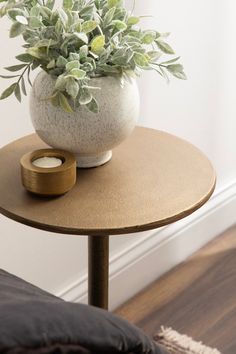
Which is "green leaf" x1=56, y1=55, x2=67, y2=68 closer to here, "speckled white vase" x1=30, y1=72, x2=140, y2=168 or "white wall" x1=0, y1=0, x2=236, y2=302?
"speckled white vase" x1=30, y1=72, x2=140, y2=168

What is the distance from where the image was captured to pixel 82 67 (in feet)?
3.59

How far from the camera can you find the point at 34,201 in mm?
1141

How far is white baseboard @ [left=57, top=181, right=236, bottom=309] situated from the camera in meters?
1.89

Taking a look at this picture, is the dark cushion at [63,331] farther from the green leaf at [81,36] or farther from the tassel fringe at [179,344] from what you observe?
the tassel fringe at [179,344]

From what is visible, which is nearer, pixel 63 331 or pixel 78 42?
pixel 63 331

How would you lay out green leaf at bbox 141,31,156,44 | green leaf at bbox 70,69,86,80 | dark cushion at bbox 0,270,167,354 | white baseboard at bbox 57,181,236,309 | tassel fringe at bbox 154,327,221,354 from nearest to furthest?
dark cushion at bbox 0,270,167,354, green leaf at bbox 70,69,86,80, green leaf at bbox 141,31,156,44, tassel fringe at bbox 154,327,221,354, white baseboard at bbox 57,181,236,309

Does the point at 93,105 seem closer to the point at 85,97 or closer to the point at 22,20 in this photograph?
the point at 85,97

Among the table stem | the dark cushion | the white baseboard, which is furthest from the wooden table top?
the white baseboard

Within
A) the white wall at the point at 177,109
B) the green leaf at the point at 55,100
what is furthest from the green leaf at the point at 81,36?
the white wall at the point at 177,109

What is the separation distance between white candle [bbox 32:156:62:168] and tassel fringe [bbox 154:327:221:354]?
0.78 m

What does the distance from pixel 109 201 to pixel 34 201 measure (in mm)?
128

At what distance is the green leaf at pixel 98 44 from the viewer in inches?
42.4

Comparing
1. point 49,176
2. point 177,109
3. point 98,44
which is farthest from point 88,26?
point 177,109

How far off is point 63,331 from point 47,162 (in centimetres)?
65
